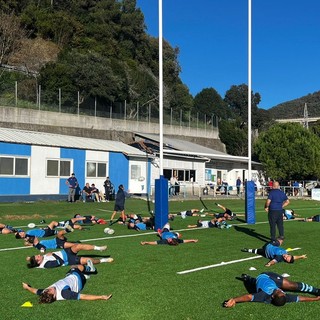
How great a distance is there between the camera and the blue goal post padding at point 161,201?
1688cm

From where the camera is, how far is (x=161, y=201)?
17.0 meters

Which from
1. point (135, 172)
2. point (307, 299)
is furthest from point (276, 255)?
point (135, 172)

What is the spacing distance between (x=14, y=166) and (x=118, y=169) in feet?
27.6

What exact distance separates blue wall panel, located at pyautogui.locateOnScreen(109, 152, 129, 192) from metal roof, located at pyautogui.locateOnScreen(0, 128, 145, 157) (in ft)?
1.47

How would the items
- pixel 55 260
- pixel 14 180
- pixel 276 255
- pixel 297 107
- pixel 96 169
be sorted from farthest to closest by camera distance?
pixel 297 107
pixel 96 169
pixel 14 180
pixel 276 255
pixel 55 260

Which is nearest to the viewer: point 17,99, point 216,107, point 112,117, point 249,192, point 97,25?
point 249,192

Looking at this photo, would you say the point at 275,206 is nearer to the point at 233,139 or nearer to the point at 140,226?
the point at 140,226

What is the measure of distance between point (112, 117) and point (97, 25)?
22.6m

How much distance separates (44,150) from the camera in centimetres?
3052

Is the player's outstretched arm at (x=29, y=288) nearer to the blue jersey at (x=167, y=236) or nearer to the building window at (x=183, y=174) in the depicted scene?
the blue jersey at (x=167, y=236)

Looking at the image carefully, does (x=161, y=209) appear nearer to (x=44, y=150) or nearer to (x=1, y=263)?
(x=1, y=263)

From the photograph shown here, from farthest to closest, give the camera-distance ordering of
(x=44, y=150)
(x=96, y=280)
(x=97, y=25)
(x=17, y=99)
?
(x=97, y=25)
(x=17, y=99)
(x=44, y=150)
(x=96, y=280)

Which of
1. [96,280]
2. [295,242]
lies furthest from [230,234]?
[96,280]

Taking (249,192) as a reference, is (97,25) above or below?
above
